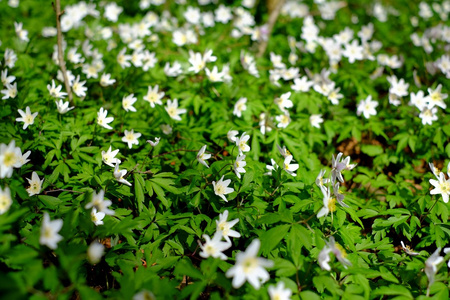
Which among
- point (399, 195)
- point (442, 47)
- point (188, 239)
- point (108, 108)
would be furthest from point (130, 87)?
point (442, 47)

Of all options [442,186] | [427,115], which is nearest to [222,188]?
[442,186]

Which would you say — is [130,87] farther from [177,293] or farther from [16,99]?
[177,293]

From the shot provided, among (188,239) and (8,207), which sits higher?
(8,207)

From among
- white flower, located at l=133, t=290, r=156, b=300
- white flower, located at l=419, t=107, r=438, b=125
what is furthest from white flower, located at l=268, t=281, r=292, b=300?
white flower, located at l=419, t=107, r=438, b=125

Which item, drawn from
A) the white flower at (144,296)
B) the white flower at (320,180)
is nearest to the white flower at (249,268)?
the white flower at (144,296)

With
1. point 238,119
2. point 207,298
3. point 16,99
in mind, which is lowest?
point 207,298
